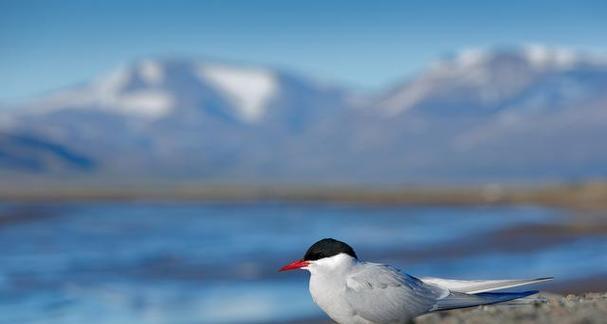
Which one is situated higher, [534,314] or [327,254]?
[327,254]

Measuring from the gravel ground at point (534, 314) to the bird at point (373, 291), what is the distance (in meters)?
0.13

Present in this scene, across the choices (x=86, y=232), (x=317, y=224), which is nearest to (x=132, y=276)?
(x=86, y=232)

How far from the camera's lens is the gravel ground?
330 inches

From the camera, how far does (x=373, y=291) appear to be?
9.21m

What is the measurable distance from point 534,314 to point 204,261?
20.8 m

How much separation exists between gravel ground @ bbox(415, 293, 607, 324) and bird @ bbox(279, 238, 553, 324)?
133 millimetres

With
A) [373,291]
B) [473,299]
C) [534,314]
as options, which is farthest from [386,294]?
[534,314]

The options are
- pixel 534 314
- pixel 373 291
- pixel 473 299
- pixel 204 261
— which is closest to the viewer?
pixel 534 314

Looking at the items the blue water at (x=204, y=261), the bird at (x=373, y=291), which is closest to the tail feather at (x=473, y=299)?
the bird at (x=373, y=291)

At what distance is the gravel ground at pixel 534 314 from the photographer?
838 centimetres

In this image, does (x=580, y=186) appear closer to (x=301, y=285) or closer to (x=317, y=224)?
(x=317, y=224)

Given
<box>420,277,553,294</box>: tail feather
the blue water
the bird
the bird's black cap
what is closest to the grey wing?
the bird

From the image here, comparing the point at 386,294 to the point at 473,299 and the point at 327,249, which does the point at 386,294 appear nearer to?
the point at 327,249

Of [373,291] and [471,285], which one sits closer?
[373,291]
